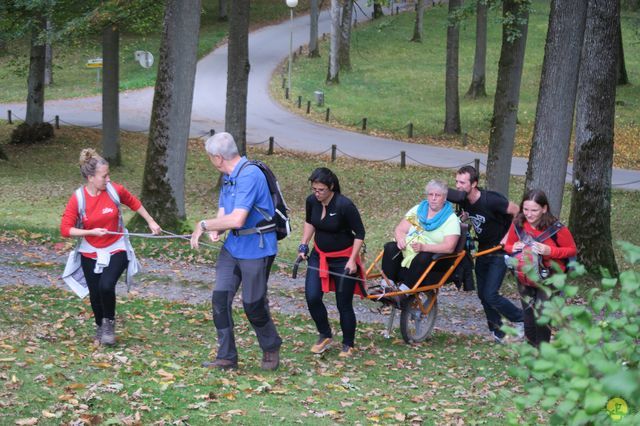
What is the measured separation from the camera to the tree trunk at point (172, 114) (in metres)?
14.4

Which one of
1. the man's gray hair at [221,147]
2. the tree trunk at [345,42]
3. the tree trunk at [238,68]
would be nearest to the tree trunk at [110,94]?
the tree trunk at [238,68]

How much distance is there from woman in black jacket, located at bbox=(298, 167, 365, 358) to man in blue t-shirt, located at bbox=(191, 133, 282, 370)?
991 mm

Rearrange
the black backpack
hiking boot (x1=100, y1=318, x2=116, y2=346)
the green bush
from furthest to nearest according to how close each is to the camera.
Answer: hiking boot (x1=100, y1=318, x2=116, y2=346), the black backpack, the green bush

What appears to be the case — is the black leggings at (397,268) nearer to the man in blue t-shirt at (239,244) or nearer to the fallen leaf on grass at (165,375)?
the man in blue t-shirt at (239,244)

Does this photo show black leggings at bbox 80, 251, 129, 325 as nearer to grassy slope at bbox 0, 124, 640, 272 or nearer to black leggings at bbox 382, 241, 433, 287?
black leggings at bbox 382, 241, 433, 287

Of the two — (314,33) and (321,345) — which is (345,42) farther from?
(321,345)

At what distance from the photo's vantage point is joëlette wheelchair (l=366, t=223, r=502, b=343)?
9391mm

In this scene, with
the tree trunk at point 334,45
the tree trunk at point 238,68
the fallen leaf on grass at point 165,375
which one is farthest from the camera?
the tree trunk at point 334,45

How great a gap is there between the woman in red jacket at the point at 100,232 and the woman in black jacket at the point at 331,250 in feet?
4.98

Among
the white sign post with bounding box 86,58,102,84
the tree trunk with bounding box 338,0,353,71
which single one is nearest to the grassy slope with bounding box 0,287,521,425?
the white sign post with bounding box 86,58,102,84

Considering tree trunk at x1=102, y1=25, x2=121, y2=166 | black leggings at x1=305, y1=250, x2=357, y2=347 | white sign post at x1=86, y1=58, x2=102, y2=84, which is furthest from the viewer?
white sign post at x1=86, y1=58, x2=102, y2=84

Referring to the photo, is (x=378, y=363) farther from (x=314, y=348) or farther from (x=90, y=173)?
(x=90, y=173)

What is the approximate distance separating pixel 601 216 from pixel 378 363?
5.97 meters

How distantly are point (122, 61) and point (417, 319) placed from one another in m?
40.0
